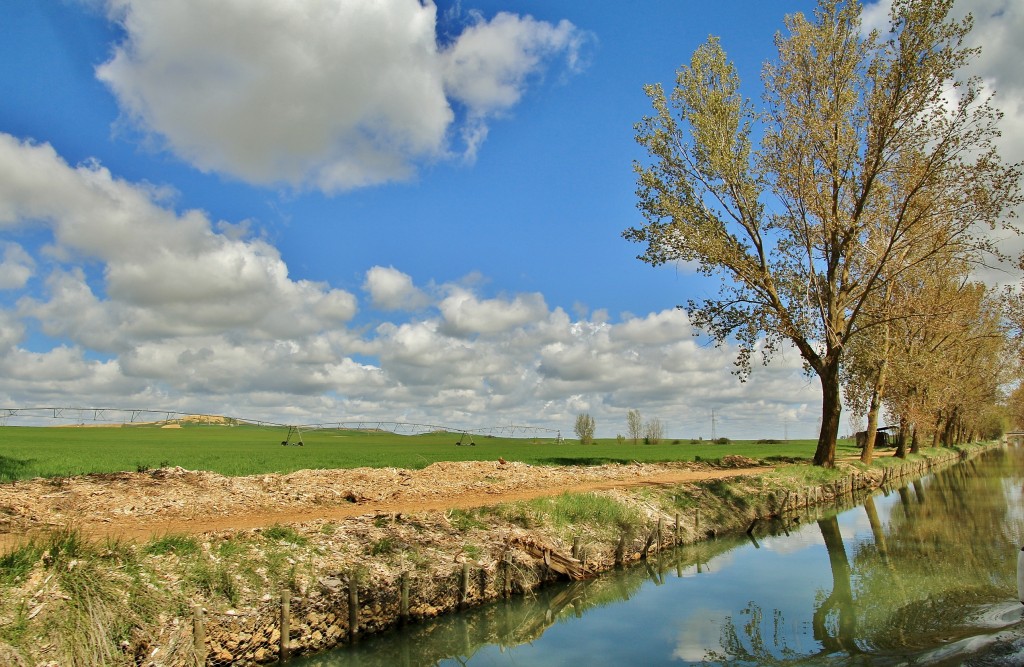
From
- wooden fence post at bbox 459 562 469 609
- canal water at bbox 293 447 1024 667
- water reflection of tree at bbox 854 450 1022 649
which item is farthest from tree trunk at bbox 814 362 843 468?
wooden fence post at bbox 459 562 469 609

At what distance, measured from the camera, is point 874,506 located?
3350cm

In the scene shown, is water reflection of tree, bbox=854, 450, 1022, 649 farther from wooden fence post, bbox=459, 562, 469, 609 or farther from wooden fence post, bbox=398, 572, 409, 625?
wooden fence post, bbox=398, 572, 409, 625

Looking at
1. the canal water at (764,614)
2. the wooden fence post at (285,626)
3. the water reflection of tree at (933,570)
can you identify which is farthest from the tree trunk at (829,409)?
the wooden fence post at (285,626)

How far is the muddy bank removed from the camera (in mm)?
8883

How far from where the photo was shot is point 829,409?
32.9 meters

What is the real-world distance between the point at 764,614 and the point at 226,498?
48.1 ft

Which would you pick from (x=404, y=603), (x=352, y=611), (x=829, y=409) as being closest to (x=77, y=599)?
(x=352, y=611)

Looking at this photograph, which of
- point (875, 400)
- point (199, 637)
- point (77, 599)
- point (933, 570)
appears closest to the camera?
point (77, 599)

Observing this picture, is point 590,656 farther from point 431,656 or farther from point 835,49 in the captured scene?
point 835,49

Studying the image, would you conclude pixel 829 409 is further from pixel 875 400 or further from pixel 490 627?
pixel 490 627

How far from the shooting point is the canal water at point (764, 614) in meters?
11.6

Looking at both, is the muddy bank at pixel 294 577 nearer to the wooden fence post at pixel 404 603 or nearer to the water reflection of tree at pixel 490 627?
the wooden fence post at pixel 404 603

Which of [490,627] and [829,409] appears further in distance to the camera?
[829,409]

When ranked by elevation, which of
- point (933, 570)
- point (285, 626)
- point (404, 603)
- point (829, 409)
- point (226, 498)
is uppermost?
point (829, 409)
